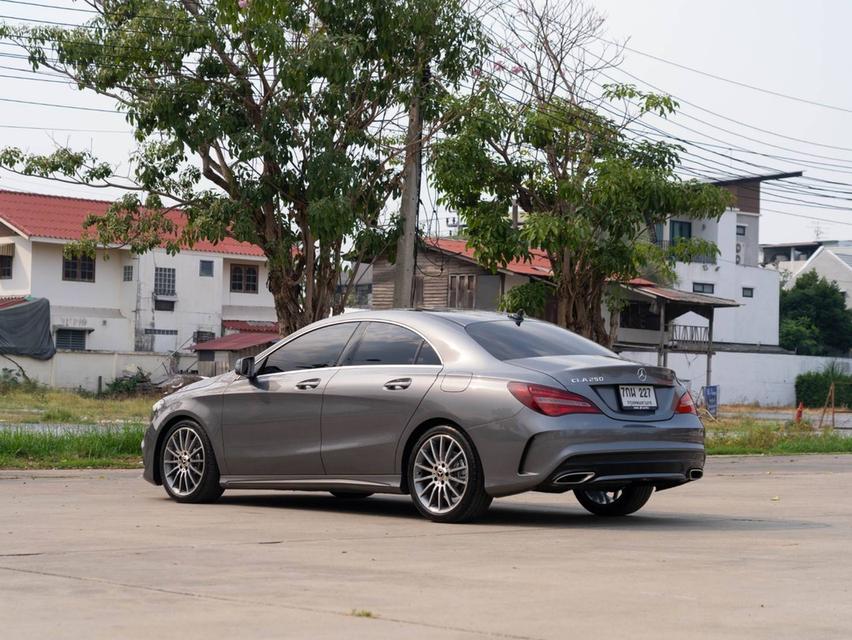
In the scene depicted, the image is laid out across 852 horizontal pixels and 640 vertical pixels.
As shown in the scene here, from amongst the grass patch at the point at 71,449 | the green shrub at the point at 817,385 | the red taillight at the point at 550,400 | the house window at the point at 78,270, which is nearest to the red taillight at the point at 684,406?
the red taillight at the point at 550,400

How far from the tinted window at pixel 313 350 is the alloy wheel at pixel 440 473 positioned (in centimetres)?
135

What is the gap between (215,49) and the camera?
66.5 ft

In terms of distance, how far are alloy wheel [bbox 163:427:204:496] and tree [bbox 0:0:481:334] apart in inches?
323

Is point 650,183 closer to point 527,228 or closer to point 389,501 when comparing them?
point 527,228

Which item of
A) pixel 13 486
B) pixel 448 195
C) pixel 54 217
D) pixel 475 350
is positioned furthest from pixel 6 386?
pixel 475 350

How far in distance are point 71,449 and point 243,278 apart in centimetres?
4843

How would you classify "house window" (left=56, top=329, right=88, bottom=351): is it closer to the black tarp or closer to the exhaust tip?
the black tarp

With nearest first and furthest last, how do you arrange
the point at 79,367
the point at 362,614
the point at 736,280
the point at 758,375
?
1. the point at 362,614
2. the point at 79,367
3. the point at 758,375
4. the point at 736,280

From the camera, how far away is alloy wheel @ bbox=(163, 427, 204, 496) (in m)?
11.5

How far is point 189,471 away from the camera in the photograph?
11492mm

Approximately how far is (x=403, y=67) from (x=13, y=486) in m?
11.0

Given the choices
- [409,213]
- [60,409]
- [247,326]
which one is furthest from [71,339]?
[409,213]

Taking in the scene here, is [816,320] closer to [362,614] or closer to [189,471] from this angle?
[189,471]

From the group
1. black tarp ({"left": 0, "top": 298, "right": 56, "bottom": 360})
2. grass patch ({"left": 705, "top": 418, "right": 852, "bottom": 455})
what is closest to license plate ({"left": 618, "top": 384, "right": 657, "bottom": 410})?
grass patch ({"left": 705, "top": 418, "right": 852, "bottom": 455})
